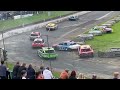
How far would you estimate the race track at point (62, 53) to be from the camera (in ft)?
57.3

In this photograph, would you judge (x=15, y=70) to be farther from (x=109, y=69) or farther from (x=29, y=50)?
(x=29, y=50)

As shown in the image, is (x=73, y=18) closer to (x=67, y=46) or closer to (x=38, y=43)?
(x=38, y=43)

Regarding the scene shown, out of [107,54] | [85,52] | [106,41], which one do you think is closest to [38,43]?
[85,52]

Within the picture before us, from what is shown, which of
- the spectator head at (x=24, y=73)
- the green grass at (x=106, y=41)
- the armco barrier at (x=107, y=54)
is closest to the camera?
the spectator head at (x=24, y=73)

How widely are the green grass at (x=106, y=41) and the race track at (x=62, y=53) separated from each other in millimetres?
1487

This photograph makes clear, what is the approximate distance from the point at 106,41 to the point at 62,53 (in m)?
3.70

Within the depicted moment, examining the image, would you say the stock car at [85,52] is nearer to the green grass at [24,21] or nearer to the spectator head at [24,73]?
the green grass at [24,21]

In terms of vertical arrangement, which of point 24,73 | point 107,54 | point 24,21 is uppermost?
point 24,21

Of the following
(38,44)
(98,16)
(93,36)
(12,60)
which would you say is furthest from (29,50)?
(98,16)

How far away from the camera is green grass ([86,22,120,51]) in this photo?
2124cm

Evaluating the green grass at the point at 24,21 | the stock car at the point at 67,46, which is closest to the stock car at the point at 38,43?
the stock car at the point at 67,46

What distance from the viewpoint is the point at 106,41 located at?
23562mm

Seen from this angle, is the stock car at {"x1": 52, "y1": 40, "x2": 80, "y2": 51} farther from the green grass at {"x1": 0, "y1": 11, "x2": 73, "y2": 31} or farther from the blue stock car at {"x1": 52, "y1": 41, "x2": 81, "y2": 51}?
the green grass at {"x1": 0, "y1": 11, "x2": 73, "y2": 31}
